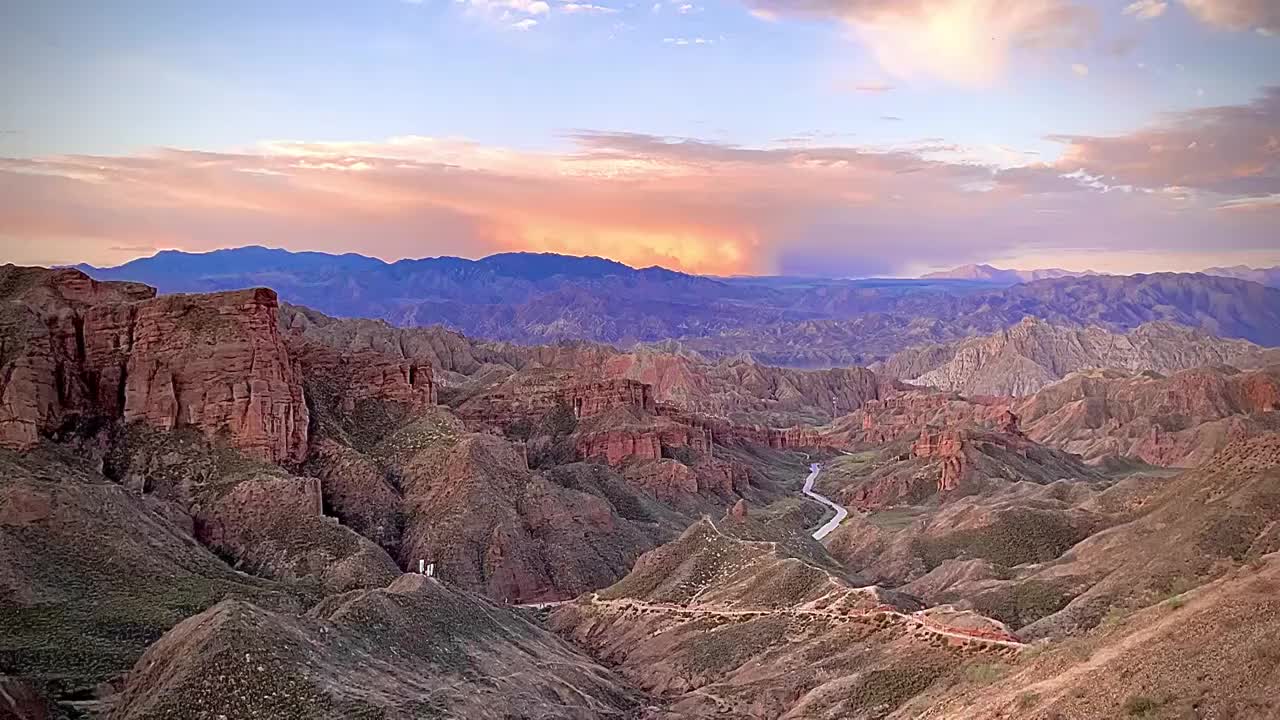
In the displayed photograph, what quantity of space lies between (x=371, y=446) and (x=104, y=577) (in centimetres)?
4512

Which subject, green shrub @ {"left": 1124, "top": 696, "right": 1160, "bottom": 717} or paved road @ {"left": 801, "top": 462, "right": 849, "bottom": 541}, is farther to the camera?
paved road @ {"left": 801, "top": 462, "right": 849, "bottom": 541}

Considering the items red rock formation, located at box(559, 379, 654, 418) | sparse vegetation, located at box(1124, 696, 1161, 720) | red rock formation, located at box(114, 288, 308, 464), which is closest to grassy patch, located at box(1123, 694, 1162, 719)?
sparse vegetation, located at box(1124, 696, 1161, 720)

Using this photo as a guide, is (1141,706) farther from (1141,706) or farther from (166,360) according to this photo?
(166,360)

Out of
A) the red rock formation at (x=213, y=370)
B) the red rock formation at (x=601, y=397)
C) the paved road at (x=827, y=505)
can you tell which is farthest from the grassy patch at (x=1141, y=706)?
the red rock formation at (x=601, y=397)

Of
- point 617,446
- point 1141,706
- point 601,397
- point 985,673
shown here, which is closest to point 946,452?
point 617,446

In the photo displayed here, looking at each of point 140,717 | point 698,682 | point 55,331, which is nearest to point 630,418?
point 55,331

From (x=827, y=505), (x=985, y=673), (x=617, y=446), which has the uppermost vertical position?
(x=985, y=673)

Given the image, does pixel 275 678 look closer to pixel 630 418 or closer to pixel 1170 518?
pixel 1170 518

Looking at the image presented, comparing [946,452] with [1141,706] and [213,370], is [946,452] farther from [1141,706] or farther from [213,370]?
[1141,706]

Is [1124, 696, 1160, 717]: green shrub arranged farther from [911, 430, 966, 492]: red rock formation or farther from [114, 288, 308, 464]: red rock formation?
[911, 430, 966, 492]: red rock formation

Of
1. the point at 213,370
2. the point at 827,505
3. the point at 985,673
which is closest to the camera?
the point at 985,673

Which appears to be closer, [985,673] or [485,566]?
[985,673]

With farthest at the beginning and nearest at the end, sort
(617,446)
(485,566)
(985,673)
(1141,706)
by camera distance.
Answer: (617,446) → (485,566) → (985,673) → (1141,706)

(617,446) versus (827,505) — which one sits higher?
(617,446)
